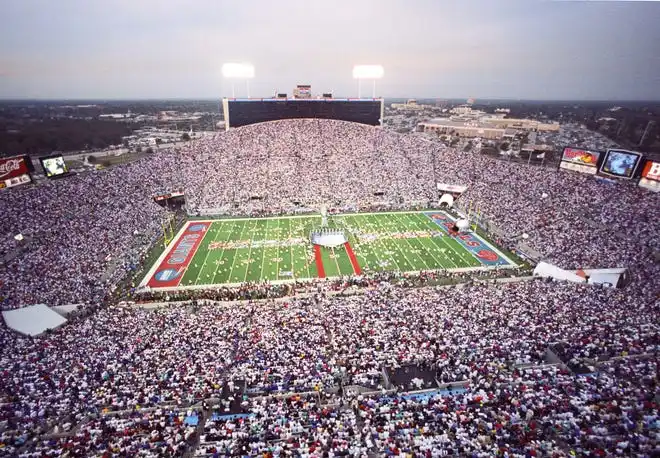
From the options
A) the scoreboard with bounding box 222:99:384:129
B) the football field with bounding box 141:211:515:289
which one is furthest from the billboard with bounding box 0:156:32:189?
the scoreboard with bounding box 222:99:384:129

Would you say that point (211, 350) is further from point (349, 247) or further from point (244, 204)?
point (244, 204)

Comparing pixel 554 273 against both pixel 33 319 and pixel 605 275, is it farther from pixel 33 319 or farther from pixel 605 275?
pixel 33 319

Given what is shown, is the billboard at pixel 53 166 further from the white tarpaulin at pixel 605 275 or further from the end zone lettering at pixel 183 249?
the white tarpaulin at pixel 605 275

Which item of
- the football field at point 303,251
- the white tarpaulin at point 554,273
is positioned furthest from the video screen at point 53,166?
the white tarpaulin at point 554,273

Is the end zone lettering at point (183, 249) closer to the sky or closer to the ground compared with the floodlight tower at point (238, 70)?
closer to the ground

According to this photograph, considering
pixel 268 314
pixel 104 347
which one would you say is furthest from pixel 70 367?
pixel 268 314

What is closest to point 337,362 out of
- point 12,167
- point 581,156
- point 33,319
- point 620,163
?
point 33,319
